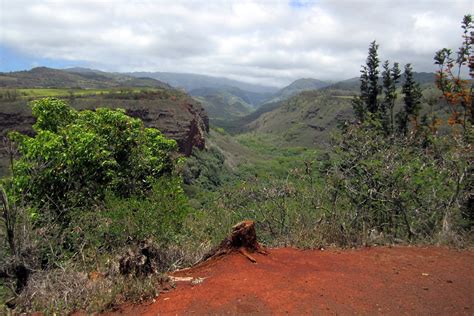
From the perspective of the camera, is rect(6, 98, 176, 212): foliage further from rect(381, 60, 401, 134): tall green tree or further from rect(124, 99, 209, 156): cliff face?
rect(124, 99, 209, 156): cliff face

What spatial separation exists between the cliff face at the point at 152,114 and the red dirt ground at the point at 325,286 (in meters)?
58.8

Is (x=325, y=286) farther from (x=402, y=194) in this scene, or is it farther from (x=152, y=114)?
(x=152, y=114)

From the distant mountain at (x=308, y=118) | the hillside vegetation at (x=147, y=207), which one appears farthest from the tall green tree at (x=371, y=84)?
the distant mountain at (x=308, y=118)

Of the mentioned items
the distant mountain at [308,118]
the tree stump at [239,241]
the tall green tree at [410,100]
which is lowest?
the distant mountain at [308,118]

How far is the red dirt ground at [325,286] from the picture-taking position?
5035 mm

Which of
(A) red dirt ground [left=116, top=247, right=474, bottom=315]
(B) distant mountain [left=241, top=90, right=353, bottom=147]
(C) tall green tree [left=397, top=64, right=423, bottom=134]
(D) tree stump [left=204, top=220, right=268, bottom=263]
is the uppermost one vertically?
(C) tall green tree [left=397, top=64, right=423, bottom=134]

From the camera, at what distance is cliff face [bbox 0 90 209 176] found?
209 feet

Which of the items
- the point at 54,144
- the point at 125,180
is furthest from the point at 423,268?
the point at 54,144

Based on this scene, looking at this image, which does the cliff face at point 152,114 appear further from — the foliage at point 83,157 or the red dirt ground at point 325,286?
the red dirt ground at point 325,286

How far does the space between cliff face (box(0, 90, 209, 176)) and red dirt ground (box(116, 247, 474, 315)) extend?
58.8 m

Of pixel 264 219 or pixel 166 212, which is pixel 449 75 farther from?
pixel 166 212

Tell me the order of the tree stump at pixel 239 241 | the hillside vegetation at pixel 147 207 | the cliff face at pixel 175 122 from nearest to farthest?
the hillside vegetation at pixel 147 207 → the tree stump at pixel 239 241 → the cliff face at pixel 175 122

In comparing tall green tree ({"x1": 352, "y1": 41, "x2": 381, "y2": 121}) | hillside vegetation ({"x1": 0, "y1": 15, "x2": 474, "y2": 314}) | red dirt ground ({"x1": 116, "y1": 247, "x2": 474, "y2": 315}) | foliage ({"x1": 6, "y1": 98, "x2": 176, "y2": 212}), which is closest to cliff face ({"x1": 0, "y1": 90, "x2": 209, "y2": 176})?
tall green tree ({"x1": 352, "y1": 41, "x2": 381, "y2": 121})

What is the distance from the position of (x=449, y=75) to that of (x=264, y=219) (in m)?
17.4
